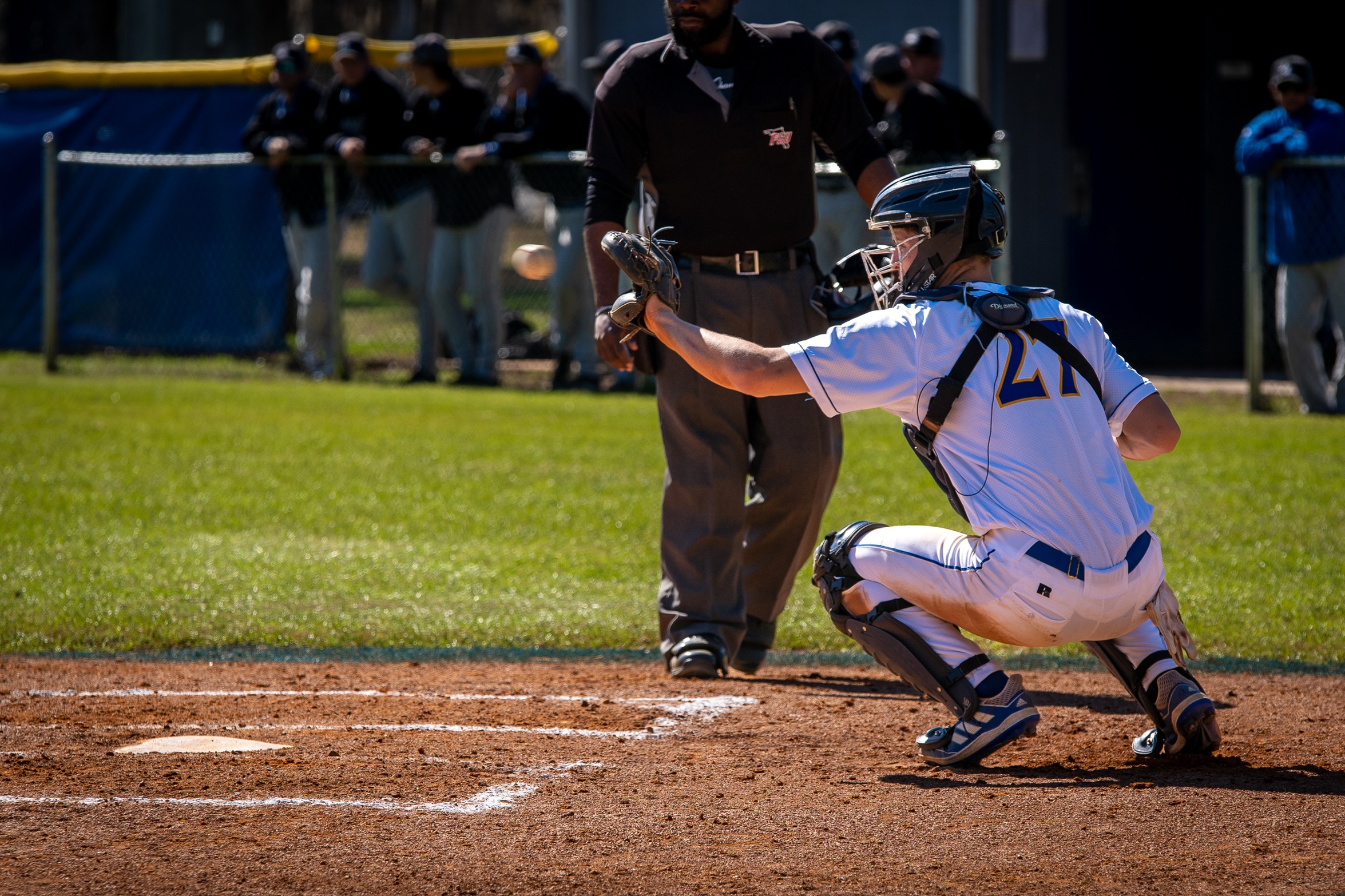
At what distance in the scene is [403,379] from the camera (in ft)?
43.8

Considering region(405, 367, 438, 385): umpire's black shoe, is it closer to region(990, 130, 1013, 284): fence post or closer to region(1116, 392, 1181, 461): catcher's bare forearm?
region(990, 130, 1013, 284): fence post

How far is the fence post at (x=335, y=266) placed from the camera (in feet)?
41.9

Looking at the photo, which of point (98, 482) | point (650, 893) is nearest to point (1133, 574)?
point (650, 893)

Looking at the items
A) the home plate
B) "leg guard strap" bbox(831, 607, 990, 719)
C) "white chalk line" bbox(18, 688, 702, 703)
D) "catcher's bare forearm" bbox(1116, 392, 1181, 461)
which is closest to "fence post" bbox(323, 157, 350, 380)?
"white chalk line" bbox(18, 688, 702, 703)

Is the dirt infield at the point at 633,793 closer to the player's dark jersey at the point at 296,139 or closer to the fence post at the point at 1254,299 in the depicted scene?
the fence post at the point at 1254,299

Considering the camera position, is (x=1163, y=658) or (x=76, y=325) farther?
(x=76, y=325)

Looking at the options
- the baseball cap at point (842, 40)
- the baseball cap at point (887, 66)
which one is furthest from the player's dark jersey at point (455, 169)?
the baseball cap at point (887, 66)

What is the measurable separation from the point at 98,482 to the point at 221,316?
5.90 m

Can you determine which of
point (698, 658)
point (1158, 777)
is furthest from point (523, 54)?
point (1158, 777)

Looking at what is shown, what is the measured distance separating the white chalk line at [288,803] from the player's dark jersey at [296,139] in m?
9.70

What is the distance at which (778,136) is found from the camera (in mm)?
5531

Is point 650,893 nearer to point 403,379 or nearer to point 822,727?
point 822,727

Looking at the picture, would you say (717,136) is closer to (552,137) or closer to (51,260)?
(552,137)

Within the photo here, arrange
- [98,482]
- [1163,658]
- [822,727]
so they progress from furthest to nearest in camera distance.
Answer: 1. [98,482]
2. [822,727]
3. [1163,658]
